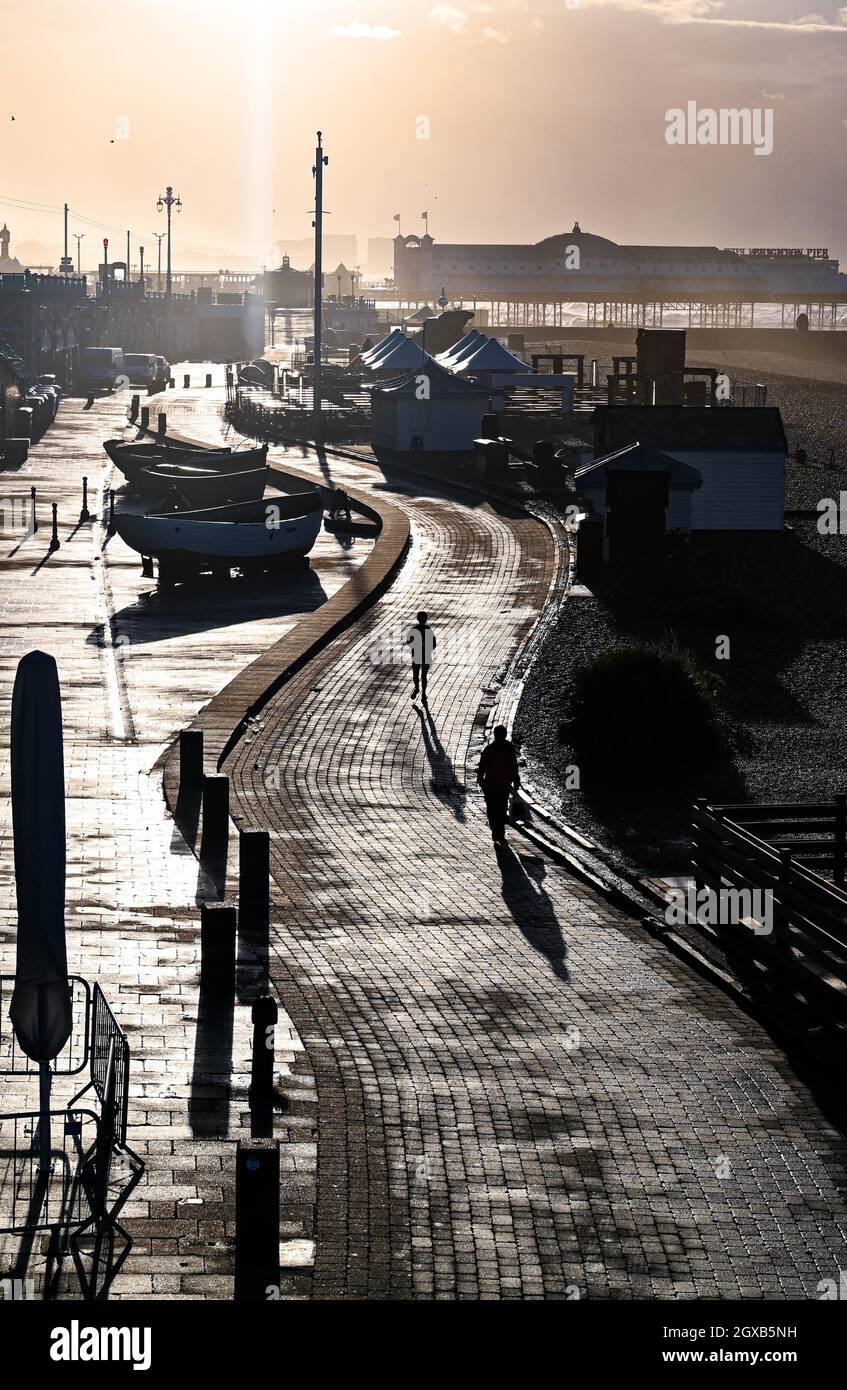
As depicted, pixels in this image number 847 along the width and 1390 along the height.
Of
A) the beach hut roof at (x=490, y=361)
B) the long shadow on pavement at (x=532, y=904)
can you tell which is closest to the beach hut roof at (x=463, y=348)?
the beach hut roof at (x=490, y=361)

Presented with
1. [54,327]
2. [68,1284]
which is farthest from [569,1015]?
[54,327]

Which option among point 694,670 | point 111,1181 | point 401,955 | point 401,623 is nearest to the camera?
point 111,1181

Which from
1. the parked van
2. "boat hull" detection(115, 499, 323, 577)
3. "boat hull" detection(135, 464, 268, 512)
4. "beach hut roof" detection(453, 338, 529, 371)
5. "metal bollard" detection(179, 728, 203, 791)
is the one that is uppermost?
the parked van

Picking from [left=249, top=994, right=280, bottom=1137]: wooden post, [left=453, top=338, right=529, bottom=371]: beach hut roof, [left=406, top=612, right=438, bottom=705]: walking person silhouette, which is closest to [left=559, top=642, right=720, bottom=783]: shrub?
[left=406, top=612, right=438, bottom=705]: walking person silhouette

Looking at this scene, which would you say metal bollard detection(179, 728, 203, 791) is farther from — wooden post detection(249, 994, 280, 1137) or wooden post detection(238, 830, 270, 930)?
wooden post detection(249, 994, 280, 1137)

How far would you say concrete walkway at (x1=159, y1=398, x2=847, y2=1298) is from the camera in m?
8.98

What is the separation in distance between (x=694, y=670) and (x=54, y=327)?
94.5m

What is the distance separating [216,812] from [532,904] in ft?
11.3

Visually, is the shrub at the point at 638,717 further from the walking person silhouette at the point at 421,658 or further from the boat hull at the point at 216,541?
the boat hull at the point at 216,541

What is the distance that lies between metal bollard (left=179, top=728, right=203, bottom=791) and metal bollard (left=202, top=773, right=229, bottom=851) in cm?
195

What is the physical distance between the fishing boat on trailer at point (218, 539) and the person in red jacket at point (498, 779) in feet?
61.0

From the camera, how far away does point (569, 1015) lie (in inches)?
502
